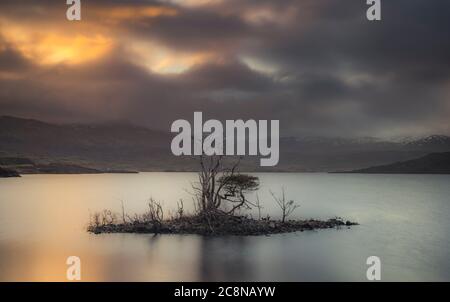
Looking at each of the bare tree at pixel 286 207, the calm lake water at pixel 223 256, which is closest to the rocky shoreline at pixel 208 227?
the calm lake water at pixel 223 256

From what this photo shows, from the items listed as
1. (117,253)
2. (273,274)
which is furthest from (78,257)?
(273,274)

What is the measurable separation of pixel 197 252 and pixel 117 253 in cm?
390

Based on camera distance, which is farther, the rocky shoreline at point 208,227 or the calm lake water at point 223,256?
the rocky shoreline at point 208,227

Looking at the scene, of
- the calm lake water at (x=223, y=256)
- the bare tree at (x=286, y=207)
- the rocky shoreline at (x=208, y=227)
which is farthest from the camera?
the bare tree at (x=286, y=207)

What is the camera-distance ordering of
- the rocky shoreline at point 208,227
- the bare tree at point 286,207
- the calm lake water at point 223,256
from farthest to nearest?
1. the bare tree at point 286,207
2. the rocky shoreline at point 208,227
3. the calm lake water at point 223,256

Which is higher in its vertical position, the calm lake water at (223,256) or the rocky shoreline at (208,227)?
the rocky shoreline at (208,227)

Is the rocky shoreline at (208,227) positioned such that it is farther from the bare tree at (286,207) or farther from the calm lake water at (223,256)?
the bare tree at (286,207)

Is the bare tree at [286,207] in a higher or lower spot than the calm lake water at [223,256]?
higher

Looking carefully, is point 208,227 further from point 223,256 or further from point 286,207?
point 286,207

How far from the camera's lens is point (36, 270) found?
2361 centimetres

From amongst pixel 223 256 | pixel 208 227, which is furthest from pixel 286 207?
pixel 223 256

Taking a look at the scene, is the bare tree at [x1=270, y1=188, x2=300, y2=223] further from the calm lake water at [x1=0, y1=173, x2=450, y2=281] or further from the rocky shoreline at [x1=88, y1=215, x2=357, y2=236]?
the calm lake water at [x1=0, y1=173, x2=450, y2=281]

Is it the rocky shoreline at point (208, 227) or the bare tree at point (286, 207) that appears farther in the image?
Answer: the bare tree at point (286, 207)
